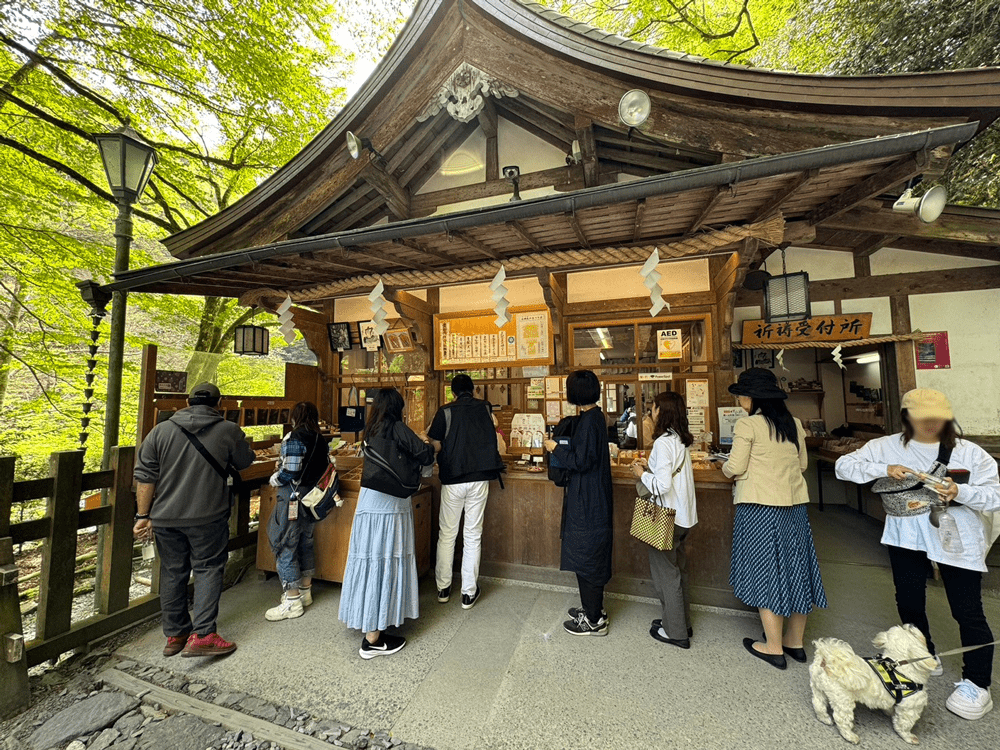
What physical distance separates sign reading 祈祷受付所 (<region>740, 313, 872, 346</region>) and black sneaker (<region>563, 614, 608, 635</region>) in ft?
16.0

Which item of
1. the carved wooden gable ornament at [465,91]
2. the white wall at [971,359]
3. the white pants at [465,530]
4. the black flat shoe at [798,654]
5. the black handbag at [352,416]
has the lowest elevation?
the black flat shoe at [798,654]

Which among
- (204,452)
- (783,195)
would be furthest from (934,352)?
(204,452)

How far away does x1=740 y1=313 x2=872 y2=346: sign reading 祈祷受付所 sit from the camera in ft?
19.6

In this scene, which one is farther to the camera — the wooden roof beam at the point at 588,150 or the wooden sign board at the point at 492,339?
the wooden sign board at the point at 492,339

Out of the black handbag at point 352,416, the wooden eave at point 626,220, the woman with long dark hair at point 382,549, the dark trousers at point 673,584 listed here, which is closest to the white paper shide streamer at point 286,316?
the wooden eave at point 626,220

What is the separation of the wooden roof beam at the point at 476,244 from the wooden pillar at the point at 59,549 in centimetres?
411

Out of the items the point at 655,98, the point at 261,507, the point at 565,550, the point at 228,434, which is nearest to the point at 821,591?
the point at 565,550

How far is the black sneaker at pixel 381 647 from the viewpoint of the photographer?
3.68 metres

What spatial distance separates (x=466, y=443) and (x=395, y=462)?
0.91 meters

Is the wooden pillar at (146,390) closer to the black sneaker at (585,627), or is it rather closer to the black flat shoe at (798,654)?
the black sneaker at (585,627)

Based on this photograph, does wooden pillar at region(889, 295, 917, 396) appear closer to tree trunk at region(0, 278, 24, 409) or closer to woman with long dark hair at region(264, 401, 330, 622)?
woman with long dark hair at region(264, 401, 330, 622)

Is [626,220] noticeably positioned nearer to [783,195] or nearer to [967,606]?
[783,195]

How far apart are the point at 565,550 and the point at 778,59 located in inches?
534

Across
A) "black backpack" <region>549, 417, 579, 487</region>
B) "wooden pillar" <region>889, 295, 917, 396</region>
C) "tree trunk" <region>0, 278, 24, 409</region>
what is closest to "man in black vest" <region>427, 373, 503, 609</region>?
"black backpack" <region>549, 417, 579, 487</region>
